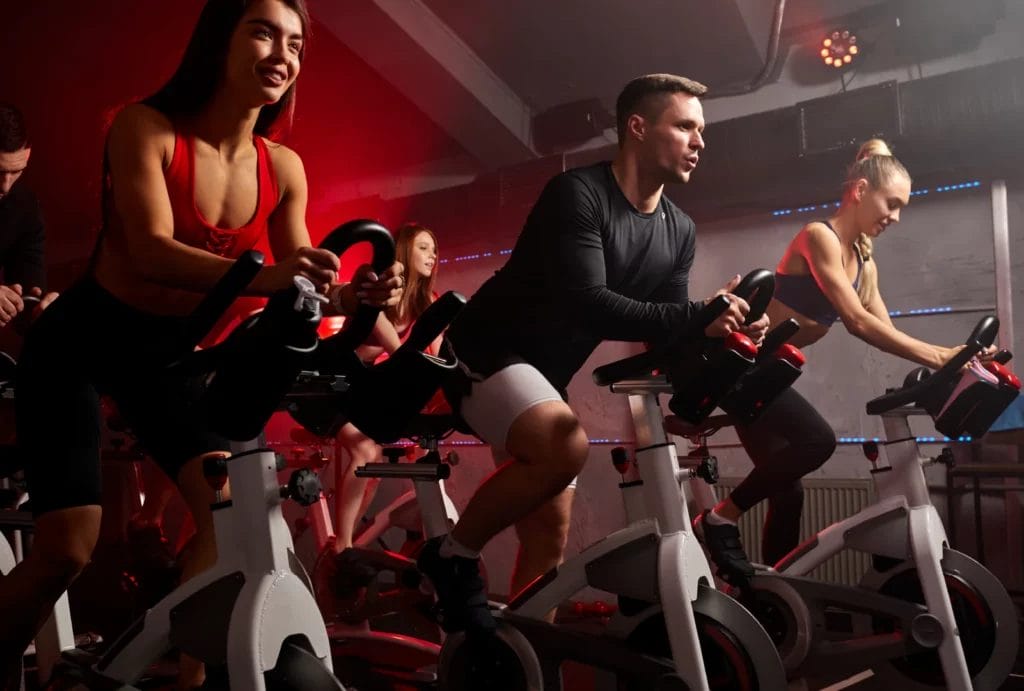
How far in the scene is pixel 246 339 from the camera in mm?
1231

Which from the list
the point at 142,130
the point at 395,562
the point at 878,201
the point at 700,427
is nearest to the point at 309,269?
the point at 142,130

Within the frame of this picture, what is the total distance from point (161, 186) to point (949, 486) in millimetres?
3773

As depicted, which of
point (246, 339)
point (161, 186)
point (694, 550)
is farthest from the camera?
point (694, 550)

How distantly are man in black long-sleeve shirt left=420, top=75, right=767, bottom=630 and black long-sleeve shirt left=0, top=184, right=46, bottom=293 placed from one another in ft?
3.26

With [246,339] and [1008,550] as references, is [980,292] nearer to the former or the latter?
[1008,550]

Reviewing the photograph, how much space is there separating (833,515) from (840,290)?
5.72 feet

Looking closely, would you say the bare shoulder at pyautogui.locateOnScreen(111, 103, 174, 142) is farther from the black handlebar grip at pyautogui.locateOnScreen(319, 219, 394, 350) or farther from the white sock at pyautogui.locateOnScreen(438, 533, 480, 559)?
the white sock at pyautogui.locateOnScreen(438, 533, 480, 559)

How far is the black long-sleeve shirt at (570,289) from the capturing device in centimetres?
208

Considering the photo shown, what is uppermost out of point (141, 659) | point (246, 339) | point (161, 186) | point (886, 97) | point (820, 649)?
point (886, 97)

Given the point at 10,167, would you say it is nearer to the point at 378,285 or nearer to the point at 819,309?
the point at 378,285

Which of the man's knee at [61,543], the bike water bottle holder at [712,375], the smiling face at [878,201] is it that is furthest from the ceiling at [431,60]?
the man's knee at [61,543]

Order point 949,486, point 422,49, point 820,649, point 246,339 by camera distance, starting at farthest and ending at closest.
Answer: point 422,49
point 949,486
point 820,649
point 246,339

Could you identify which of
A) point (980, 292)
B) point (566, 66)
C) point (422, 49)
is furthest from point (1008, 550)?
point (422, 49)

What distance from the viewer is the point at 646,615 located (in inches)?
79.6
